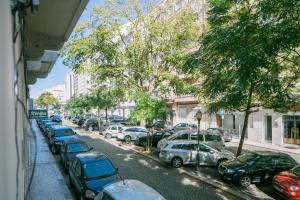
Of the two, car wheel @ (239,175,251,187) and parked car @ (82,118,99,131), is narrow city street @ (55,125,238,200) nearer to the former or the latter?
car wheel @ (239,175,251,187)

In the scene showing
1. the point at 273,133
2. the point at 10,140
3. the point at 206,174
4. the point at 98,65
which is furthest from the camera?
the point at 273,133

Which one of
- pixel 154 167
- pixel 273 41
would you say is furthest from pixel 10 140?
pixel 154 167

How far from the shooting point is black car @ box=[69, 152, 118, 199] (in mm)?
10078

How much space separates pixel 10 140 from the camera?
1587mm

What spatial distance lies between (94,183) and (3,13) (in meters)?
9.45

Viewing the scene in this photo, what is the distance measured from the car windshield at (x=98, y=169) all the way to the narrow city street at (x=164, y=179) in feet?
8.34

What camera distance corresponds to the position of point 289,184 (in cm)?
1080

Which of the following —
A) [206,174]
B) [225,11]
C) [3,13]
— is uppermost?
[225,11]

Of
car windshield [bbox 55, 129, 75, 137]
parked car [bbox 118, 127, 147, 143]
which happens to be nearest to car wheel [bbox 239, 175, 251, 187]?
car windshield [bbox 55, 129, 75, 137]

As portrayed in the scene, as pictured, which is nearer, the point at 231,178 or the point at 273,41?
the point at 273,41

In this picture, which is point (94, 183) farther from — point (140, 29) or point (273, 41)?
point (140, 29)

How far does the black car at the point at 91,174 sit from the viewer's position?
33.1 ft

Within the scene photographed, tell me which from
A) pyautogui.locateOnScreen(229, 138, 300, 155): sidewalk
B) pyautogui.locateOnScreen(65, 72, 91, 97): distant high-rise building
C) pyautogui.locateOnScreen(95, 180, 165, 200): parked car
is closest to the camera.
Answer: pyautogui.locateOnScreen(95, 180, 165, 200): parked car

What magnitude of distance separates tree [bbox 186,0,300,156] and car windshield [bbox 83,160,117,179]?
5.71m
